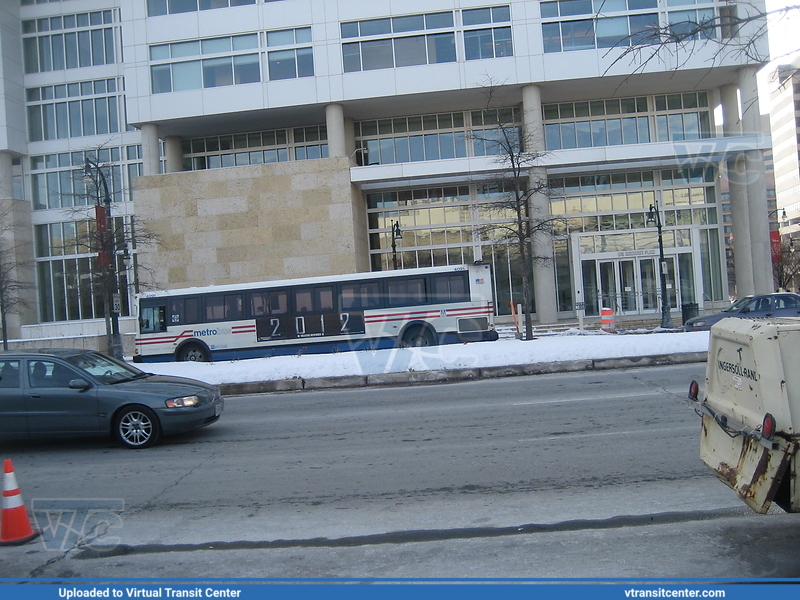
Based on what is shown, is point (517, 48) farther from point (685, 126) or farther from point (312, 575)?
point (312, 575)

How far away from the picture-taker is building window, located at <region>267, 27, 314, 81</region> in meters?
32.2

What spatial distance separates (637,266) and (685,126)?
8.51 m

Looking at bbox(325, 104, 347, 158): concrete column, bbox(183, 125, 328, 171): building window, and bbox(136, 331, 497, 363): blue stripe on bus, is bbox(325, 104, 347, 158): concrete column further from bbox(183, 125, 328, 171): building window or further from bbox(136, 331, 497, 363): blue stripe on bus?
bbox(136, 331, 497, 363): blue stripe on bus

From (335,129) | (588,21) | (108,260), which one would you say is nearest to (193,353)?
(108,260)

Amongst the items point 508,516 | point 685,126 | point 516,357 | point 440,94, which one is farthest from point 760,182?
point 508,516

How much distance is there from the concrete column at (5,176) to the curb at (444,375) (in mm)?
33181

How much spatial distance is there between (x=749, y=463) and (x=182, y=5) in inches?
1399

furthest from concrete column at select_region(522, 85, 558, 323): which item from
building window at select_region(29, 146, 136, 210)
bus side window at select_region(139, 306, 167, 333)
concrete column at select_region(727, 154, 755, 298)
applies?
building window at select_region(29, 146, 136, 210)

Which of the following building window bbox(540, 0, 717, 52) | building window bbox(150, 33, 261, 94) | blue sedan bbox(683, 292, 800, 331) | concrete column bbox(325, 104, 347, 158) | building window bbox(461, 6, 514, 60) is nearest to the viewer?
blue sedan bbox(683, 292, 800, 331)

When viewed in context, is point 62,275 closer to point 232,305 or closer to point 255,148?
point 255,148

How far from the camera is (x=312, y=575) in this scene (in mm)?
4676

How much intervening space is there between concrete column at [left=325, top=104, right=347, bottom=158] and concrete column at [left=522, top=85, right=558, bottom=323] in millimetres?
9068

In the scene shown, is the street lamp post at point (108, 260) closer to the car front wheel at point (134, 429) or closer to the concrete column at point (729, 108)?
the car front wheel at point (134, 429)

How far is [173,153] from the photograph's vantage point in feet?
117
